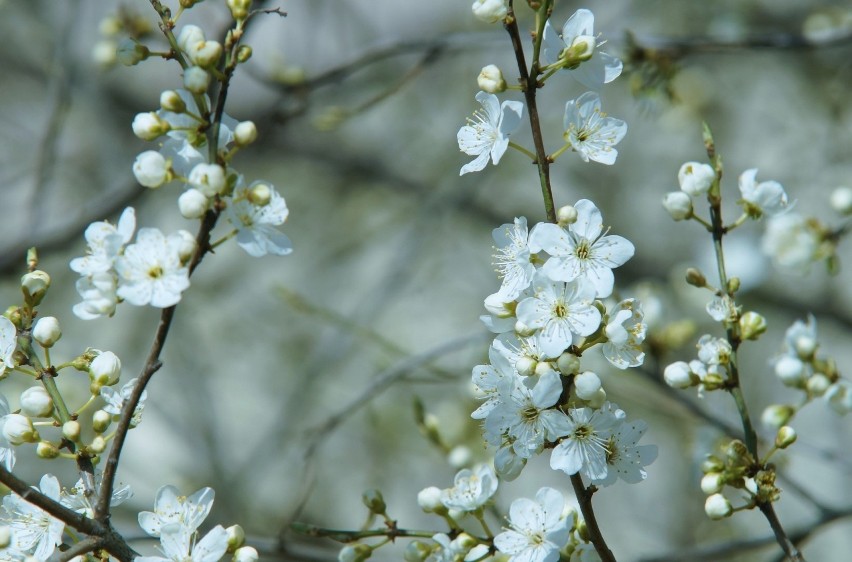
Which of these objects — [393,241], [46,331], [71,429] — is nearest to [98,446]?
[71,429]

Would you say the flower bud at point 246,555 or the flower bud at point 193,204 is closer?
the flower bud at point 193,204

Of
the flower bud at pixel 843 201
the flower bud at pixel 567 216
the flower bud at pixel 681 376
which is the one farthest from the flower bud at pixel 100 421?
the flower bud at pixel 843 201

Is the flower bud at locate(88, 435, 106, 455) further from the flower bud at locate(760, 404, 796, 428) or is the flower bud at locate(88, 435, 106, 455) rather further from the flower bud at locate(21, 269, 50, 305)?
the flower bud at locate(760, 404, 796, 428)

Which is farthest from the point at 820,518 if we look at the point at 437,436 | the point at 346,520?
the point at 346,520

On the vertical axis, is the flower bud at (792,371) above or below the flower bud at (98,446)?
above

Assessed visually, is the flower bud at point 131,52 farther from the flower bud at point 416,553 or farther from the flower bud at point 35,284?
the flower bud at point 416,553

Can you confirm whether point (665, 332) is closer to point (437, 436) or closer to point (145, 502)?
point (437, 436)

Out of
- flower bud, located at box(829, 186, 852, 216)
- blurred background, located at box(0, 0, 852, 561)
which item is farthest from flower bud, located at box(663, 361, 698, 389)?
blurred background, located at box(0, 0, 852, 561)
